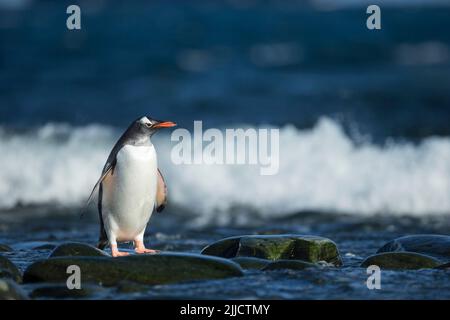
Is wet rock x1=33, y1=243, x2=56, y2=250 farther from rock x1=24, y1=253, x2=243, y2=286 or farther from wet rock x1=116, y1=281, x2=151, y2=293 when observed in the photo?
wet rock x1=116, y1=281, x2=151, y2=293

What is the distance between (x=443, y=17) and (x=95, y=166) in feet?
60.4

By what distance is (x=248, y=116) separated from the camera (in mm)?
19141

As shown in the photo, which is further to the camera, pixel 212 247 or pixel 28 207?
pixel 28 207

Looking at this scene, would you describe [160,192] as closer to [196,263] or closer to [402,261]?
[196,263]

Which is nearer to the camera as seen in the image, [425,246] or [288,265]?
[288,265]

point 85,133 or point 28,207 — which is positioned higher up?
point 85,133

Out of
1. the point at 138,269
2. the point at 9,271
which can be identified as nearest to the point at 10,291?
the point at 9,271

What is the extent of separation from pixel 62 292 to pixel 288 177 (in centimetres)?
796

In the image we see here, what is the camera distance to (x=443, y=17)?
3025 centimetres

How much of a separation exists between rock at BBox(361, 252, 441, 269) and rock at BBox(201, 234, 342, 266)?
30cm
